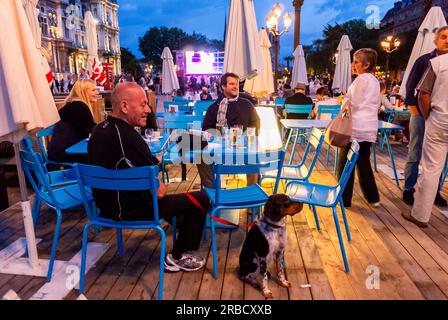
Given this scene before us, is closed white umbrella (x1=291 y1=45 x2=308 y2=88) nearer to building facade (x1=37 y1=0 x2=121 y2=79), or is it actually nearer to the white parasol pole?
the white parasol pole

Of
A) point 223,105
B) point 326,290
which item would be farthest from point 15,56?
point 326,290

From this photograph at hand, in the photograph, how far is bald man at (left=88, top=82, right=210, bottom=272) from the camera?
2379mm

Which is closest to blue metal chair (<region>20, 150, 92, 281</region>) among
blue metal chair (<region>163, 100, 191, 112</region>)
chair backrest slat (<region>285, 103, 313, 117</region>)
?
chair backrest slat (<region>285, 103, 313, 117</region>)

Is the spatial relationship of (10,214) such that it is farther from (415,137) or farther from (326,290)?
(415,137)

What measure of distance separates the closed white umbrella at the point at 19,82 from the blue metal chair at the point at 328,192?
7.07 ft

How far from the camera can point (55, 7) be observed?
5422 centimetres

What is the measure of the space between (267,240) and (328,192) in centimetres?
109

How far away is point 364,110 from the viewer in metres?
4.02

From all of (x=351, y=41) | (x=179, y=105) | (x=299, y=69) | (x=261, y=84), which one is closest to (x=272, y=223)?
(x=261, y=84)

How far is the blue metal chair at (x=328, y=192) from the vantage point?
2.89 metres

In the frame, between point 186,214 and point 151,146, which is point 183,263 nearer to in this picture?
point 186,214

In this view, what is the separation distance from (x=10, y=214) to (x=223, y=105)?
2.84 metres

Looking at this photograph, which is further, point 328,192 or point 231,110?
point 231,110

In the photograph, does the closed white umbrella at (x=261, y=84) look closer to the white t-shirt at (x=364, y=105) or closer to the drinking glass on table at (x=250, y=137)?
the white t-shirt at (x=364, y=105)
